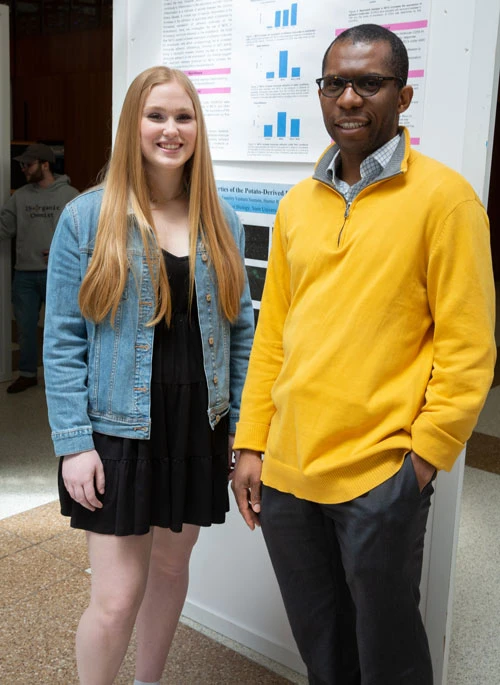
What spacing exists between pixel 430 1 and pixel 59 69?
968 cm

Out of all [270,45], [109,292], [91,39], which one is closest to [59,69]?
[91,39]

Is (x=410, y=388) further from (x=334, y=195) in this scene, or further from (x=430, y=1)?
(x=430, y=1)

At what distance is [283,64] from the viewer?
225cm

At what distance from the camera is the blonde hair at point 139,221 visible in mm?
1734

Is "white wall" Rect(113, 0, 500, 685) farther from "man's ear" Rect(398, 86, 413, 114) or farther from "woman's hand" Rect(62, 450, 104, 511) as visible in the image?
"woman's hand" Rect(62, 450, 104, 511)

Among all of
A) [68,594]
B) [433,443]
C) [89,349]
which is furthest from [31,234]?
[433,443]

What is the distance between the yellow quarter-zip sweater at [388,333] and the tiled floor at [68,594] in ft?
4.22

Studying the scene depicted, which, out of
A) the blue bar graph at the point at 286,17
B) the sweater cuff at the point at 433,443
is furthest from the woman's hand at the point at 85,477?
the blue bar graph at the point at 286,17

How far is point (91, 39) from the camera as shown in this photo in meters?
10.2

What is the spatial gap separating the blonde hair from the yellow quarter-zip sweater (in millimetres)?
396

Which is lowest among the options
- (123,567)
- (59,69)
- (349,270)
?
(123,567)

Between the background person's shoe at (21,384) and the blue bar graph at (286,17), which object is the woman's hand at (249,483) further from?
the background person's shoe at (21,384)

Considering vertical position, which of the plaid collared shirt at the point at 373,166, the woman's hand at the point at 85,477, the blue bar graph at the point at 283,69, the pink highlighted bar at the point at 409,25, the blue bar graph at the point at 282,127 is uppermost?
the pink highlighted bar at the point at 409,25

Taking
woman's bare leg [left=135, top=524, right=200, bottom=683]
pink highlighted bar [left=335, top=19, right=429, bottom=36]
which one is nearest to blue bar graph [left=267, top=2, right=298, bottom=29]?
pink highlighted bar [left=335, top=19, right=429, bottom=36]
